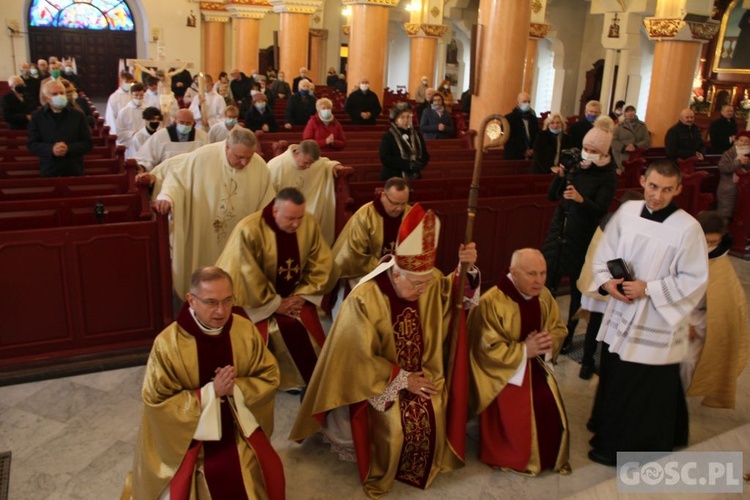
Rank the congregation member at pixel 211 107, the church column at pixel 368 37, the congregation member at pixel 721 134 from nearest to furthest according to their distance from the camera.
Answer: the congregation member at pixel 211 107, the congregation member at pixel 721 134, the church column at pixel 368 37

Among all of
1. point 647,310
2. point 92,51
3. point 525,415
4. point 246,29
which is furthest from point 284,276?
point 92,51

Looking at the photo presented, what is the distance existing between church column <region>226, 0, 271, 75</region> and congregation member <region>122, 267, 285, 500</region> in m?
20.7

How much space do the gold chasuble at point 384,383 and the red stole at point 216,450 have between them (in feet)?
2.06

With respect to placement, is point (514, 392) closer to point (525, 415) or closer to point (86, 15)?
point (525, 415)

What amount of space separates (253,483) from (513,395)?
1675mm

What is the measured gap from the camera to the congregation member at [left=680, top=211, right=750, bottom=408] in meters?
4.47

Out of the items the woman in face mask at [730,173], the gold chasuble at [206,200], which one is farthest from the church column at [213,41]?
the gold chasuble at [206,200]

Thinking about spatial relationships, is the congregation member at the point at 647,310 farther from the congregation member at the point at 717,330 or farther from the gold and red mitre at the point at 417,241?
the gold and red mitre at the point at 417,241

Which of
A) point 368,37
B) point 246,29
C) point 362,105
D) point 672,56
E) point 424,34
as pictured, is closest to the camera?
point 362,105

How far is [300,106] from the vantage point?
34.6 feet

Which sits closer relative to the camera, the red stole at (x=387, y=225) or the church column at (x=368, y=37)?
the red stole at (x=387, y=225)

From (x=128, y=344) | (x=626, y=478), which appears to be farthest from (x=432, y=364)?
(x=128, y=344)

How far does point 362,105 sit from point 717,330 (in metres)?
8.10

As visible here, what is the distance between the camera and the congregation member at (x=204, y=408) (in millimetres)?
3150
